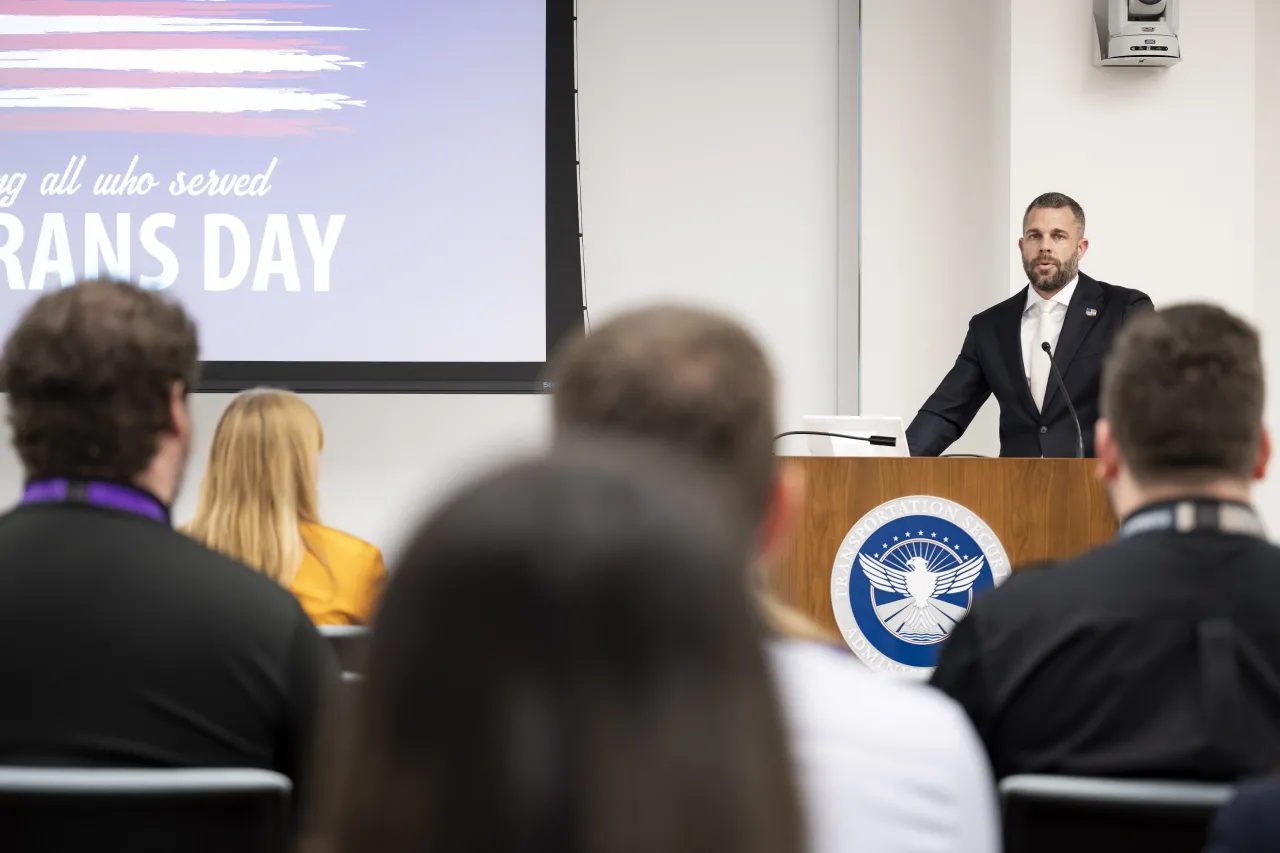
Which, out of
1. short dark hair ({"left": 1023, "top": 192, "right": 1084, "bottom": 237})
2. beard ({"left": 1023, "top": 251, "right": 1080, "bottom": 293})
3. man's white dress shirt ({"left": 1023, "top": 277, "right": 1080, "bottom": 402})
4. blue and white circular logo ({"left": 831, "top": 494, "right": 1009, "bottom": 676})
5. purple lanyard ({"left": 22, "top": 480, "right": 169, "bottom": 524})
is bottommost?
blue and white circular logo ({"left": 831, "top": 494, "right": 1009, "bottom": 676})

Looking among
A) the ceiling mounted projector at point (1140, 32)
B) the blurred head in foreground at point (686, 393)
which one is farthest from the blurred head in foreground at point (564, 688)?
the ceiling mounted projector at point (1140, 32)

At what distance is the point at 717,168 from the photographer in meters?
5.77

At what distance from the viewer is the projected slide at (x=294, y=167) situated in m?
5.16

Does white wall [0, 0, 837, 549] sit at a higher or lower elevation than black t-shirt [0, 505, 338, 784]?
higher

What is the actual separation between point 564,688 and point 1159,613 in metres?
1.06

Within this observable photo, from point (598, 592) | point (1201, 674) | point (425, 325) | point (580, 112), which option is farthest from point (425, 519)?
point (580, 112)

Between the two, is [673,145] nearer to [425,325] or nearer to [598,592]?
[425,325]

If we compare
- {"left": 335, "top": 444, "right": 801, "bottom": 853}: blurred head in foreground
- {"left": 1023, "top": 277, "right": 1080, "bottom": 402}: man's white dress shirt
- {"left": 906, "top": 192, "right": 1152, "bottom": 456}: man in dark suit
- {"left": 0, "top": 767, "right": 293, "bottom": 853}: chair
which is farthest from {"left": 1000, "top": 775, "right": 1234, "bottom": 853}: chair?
{"left": 1023, "top": 277, "right": 1080, "bottom": 402}: man's white dress shirt

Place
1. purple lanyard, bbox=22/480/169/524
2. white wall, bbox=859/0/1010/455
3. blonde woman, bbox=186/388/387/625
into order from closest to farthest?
Answer: 1. purple lanyard, bbox=22/480/169/524
2. blonde woman, bbox=186/388/387/625
3. white wall, bbox=859/0/1010/455

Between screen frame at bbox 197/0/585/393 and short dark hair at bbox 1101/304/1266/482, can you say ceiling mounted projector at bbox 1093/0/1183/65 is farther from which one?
short dark hair at bbox 1101/304/1266/482

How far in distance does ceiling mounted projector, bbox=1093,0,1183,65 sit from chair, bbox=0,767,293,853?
16.3 ft

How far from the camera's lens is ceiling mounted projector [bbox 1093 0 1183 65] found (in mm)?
5258

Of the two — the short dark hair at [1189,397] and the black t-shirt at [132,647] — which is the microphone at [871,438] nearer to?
the short dark hair at [1189,397]

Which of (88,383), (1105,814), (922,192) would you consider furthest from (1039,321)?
(88,383)
